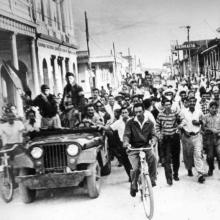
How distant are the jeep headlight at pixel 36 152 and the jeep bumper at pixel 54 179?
0.29m

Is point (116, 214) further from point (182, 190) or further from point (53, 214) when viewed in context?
point (182, 190)

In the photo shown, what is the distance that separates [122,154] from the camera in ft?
23.2

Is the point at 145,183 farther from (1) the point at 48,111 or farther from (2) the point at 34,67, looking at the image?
(2) the point at 34,67

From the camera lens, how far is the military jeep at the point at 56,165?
5.83 m

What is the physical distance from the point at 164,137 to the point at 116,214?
1.88 metres

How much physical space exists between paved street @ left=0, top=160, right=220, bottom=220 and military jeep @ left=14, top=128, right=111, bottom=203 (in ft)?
0.88

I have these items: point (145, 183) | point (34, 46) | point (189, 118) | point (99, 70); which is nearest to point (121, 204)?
point (145, 183)

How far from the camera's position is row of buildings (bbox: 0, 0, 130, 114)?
1198cm

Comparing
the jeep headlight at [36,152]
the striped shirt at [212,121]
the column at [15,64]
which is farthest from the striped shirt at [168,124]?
the column at [15,64]

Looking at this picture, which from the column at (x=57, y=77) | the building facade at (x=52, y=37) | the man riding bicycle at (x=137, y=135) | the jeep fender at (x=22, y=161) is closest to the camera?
the man riding bicycle at (x=137, y=135)

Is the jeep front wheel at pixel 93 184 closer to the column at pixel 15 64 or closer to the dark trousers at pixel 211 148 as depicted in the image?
the dark trousers at pixel 211 148

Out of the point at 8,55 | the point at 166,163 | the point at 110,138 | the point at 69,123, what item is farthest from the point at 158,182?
the point at 8,55

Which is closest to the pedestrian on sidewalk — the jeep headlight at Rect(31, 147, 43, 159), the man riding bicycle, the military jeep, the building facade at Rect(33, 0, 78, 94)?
the man riding bicycle

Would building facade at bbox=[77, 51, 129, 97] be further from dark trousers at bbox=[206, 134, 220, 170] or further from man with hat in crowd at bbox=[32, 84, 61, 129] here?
dark trousers at bbox=[206, 134, 220, 170]
